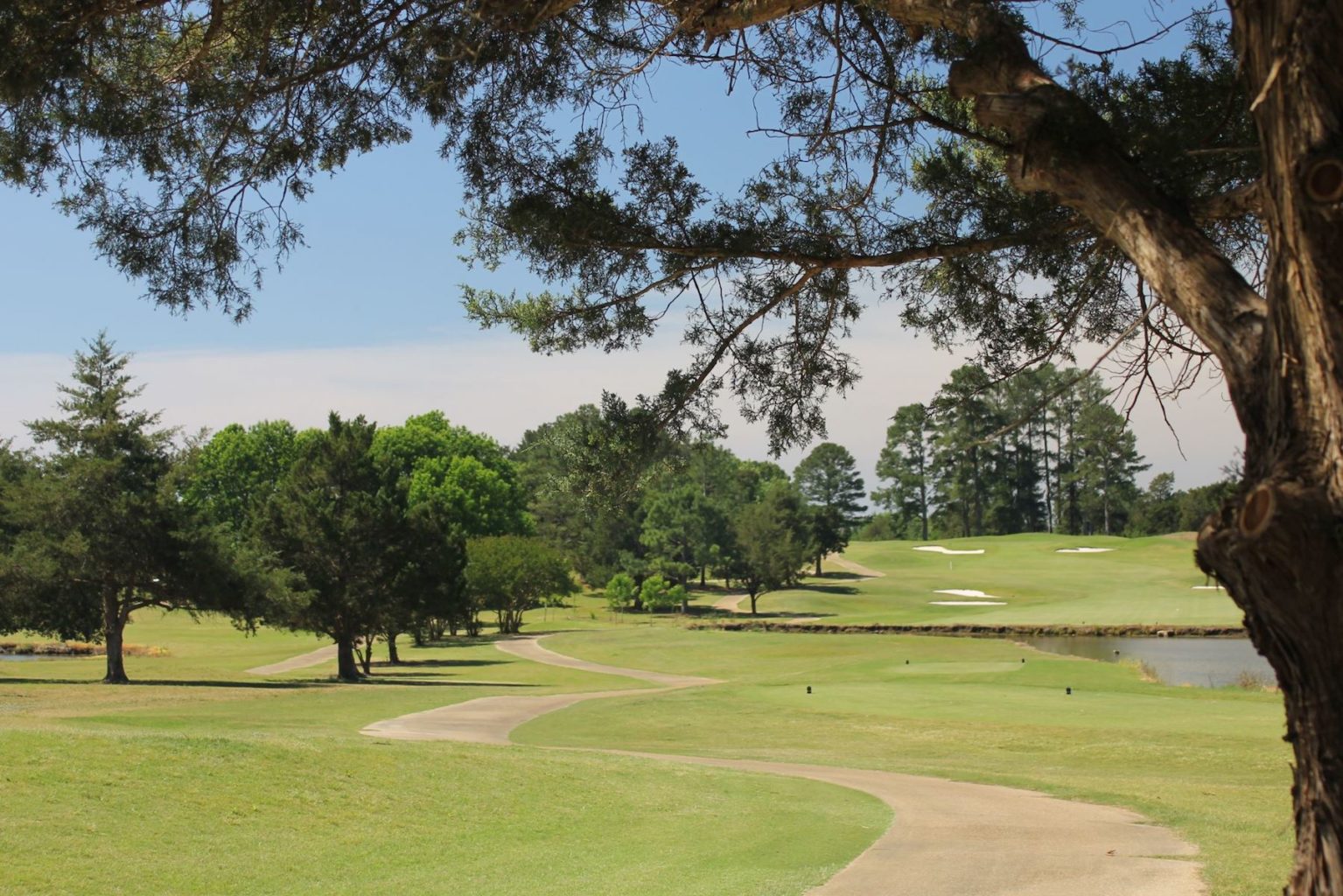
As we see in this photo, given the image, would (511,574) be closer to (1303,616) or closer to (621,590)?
(621,590)

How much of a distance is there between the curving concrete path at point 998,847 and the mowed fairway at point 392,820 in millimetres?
404

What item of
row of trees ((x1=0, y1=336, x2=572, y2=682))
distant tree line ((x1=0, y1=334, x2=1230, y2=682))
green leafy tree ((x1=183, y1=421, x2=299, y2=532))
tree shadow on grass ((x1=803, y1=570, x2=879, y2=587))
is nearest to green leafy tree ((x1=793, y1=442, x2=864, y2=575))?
distant tree line ((x1=0, y1=334, x2=1230, y2=682))

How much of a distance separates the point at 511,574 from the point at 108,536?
27.6m

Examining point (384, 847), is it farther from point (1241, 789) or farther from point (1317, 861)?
point (1241, 789)

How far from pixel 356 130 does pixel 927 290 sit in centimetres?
412

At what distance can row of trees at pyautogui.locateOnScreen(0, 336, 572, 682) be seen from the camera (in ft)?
104

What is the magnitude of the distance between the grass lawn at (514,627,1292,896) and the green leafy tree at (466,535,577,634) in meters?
22.7

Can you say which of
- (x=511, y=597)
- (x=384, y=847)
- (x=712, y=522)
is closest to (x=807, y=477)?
(x=712, y=522)

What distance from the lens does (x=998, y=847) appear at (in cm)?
984

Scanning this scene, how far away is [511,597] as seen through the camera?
59.0 m

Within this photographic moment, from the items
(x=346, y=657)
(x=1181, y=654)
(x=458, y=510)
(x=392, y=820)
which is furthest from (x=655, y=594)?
(x=392, y=820)

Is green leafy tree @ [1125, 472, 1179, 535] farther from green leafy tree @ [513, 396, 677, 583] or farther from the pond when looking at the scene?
green leafy tree @ [513, 396, 677, 583]

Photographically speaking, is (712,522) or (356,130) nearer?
(356,130)

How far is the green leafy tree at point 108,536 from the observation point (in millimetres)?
31328
